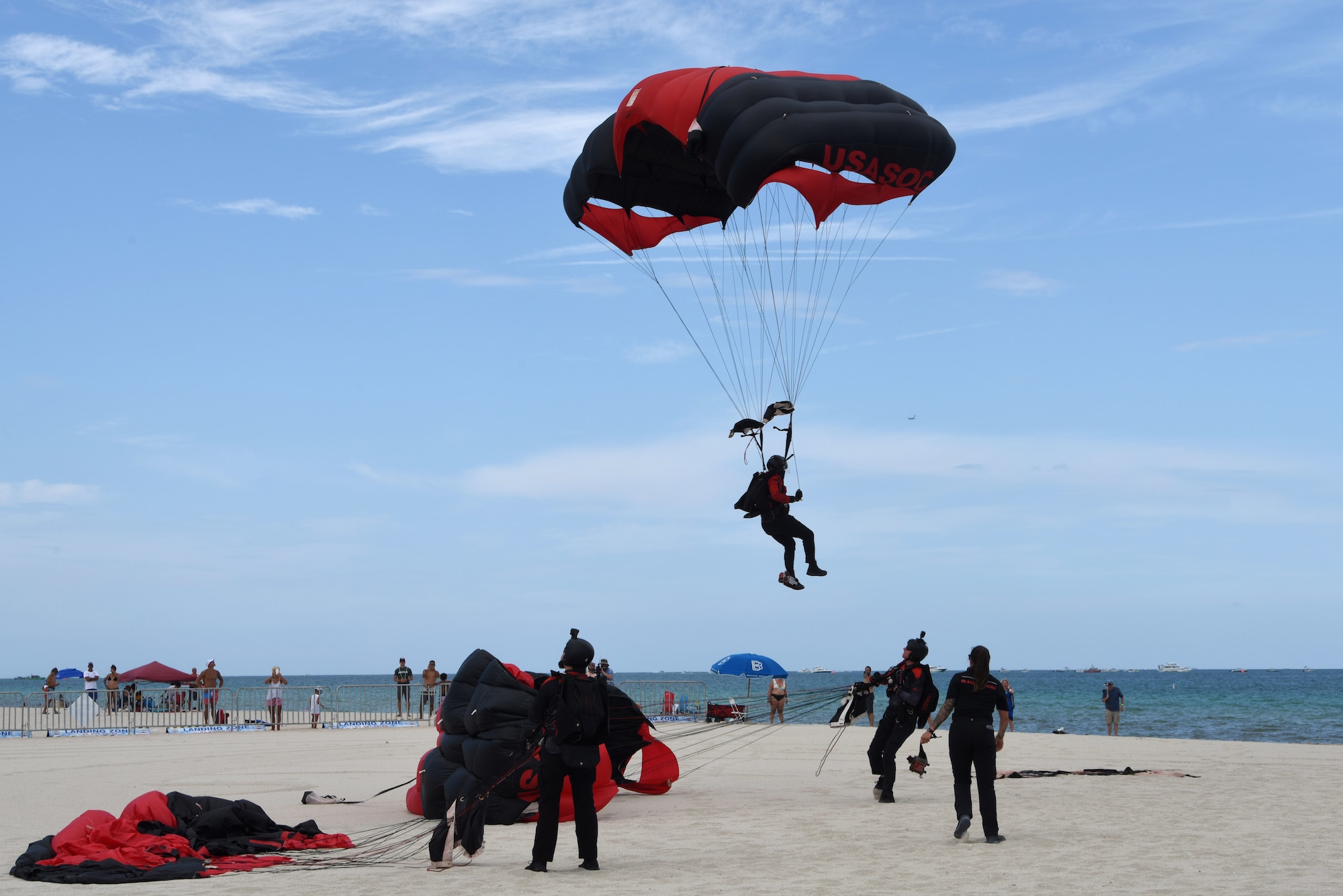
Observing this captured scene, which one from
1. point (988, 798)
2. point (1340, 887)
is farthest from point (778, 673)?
point (1340, 887)

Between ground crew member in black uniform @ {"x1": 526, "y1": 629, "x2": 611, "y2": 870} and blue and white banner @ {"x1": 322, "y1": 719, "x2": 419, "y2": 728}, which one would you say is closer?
ground crew member in black uniform @ {"x1": 526, "y1": 629, "x2": 611, "y2": 870}

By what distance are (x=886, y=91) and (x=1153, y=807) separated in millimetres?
7147

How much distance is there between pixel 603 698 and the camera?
24.1ft

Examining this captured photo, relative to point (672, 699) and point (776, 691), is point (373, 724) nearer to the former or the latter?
point (672, 699)

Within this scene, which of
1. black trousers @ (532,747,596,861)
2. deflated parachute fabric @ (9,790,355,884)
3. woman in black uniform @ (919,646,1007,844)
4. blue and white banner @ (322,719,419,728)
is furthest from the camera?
blue and white banner @ (322,719,419,728)

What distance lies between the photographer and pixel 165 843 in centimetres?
759

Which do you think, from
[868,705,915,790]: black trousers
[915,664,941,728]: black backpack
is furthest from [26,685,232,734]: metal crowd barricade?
[915,664,941,728]: black backpack

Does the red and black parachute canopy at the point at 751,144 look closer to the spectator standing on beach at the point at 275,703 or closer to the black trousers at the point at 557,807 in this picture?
the black trousers at the point at 557,807

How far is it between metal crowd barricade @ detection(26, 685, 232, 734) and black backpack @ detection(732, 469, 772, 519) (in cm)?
1413

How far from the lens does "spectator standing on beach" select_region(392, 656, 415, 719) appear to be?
968 inches

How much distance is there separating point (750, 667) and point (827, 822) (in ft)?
63.6

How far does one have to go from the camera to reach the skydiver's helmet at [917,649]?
10.2 meters

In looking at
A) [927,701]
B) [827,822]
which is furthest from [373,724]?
[827,822]

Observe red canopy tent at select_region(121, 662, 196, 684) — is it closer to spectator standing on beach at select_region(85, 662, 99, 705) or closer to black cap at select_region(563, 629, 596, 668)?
spectator standing on beach at select_region(85, 662, 99, 705)
